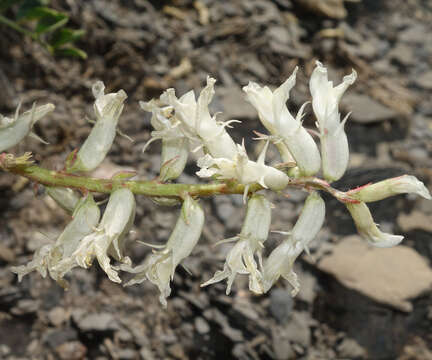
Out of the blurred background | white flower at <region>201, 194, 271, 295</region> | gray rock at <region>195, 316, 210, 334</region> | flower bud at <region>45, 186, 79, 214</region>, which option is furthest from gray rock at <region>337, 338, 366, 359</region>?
flower bud at <region>45, 186, 79, 214</region>

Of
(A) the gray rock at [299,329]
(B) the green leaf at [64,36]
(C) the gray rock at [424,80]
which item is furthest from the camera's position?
(C) the gray rock at [424,80]

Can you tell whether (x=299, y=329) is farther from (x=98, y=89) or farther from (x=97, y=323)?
(x=98, y=89)

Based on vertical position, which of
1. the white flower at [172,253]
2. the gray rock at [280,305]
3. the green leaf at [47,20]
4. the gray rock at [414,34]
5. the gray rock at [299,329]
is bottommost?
the gray rock at [299,329]

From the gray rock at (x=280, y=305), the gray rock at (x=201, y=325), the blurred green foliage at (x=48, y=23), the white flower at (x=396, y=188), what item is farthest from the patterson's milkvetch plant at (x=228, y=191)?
the gray rock at (x=280, y=305)

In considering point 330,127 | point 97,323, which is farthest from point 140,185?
point 97,323

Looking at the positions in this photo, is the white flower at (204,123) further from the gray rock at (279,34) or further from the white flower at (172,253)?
the gray rock at (279,34)

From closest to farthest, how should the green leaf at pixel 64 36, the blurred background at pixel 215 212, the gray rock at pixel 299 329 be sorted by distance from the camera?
1. the green leaf at pixel 64 36
2. the blurred background at pixel 215 212
3. the gray rock at pixel 299 329

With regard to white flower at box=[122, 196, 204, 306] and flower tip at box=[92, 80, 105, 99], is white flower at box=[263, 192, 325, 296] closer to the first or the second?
white flower at box=[122, 196, 204, 306]
